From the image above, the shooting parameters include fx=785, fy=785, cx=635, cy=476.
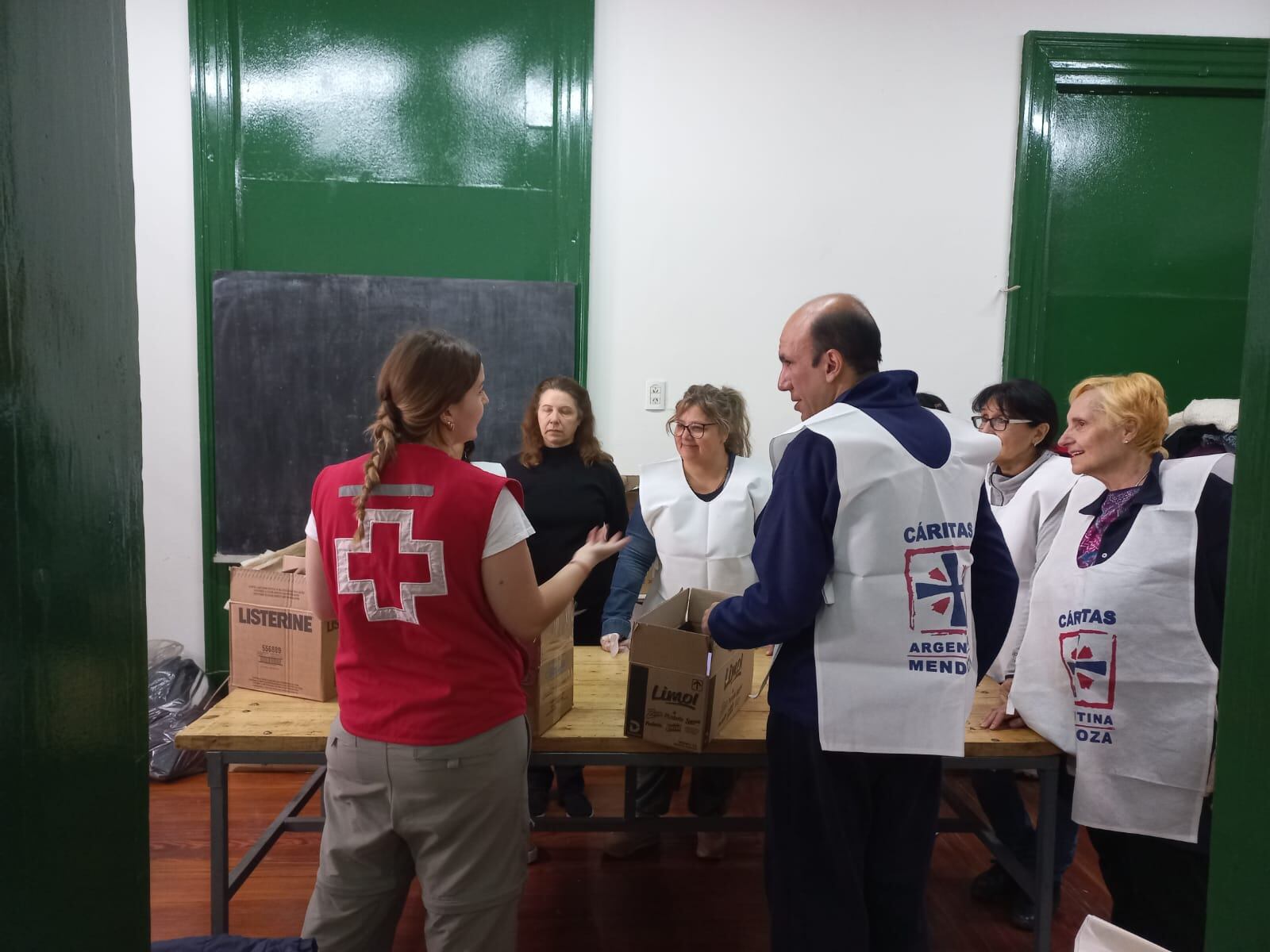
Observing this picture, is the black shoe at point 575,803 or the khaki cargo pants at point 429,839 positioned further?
the black shoe at point 575,803

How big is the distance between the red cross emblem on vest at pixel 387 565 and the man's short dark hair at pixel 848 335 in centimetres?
87

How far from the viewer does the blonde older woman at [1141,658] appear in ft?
5.56

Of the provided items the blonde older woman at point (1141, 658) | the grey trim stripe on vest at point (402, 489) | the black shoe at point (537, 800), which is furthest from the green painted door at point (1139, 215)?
the grey trim stripe on vest at point (402, 489)

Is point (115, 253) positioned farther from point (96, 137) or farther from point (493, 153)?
point (493, 153)

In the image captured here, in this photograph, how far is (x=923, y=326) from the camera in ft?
12.1

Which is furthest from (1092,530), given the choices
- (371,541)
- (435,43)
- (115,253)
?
(435,43)

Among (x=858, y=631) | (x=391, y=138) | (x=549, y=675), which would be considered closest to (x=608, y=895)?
(x=549, y=675)

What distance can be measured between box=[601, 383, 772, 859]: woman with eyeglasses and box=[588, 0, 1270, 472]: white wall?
1.07m

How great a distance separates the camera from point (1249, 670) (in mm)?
565

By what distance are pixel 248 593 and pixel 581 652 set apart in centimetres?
94

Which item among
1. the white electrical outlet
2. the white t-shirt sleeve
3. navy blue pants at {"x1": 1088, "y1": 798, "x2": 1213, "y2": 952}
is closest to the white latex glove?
the white t-shirt sleeve

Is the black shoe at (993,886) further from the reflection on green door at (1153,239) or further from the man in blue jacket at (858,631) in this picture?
the reflection on green door at (1153,239)

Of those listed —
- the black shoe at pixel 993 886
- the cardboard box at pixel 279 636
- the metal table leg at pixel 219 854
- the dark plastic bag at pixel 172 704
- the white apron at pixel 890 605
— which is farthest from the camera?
the dark plastic bag at pixel 172 704

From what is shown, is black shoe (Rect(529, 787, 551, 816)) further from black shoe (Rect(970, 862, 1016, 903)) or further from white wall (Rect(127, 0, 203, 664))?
white wall (Rect(127, 0, 203, 664))
